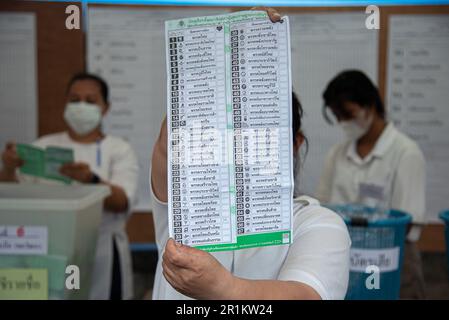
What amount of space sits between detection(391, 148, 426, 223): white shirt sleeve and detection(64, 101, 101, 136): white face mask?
115 centimetres

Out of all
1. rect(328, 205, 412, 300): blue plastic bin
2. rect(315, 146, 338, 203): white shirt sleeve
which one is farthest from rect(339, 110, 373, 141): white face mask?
rect(328, 205, 412, 300): blue plastic bin

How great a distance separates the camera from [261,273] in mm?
880

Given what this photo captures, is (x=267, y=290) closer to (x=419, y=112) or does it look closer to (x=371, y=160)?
(x=371, y=160)

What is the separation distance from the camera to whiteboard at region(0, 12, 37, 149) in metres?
2.38

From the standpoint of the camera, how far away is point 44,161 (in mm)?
1816

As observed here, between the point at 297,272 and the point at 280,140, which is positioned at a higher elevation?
the point at 280,140

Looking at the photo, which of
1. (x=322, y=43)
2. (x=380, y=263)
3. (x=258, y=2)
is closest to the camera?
(x=258, y=2)

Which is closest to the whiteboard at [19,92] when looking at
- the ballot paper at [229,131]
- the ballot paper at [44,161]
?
the ballot paper at [44,161]

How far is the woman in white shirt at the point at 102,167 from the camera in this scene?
1.98m

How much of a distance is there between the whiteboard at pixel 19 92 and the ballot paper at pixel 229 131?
1.84m

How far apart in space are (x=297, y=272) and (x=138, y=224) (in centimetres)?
228

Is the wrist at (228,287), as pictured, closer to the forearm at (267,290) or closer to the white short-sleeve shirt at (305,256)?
the forearm at (267,290)
